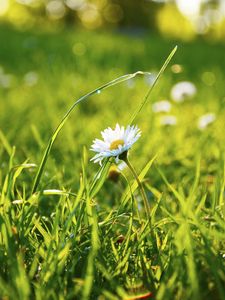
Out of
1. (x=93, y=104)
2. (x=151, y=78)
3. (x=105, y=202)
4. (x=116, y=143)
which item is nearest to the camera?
(x=116, y=143)

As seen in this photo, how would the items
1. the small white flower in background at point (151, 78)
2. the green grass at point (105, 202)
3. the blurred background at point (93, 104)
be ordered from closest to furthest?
the green grass at point (105, 202)
the blurred background at point (93, 104)
the small white flower in background at point (151, 78)

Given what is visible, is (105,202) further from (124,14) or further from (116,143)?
(124,14)

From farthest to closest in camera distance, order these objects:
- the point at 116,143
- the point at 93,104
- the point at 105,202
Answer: the point at 93,104 < the point at 105,202 < the point at 116,143

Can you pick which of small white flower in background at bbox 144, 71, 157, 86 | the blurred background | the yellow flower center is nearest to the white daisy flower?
the yellow flower center

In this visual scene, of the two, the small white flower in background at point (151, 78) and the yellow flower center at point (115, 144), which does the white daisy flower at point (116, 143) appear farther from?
the small white flower in background at point (151, 78)

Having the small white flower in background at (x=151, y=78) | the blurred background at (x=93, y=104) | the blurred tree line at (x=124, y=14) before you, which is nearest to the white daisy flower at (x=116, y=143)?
the blurred background at (x=93, y=104)

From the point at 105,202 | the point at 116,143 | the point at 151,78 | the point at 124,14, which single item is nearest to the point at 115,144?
the point at 116,143

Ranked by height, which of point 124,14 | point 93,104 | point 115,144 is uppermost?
point 124,14

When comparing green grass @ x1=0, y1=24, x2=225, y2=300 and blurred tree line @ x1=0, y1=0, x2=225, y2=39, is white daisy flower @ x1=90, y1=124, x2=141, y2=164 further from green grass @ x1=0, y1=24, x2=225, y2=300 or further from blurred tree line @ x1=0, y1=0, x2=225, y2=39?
blurred tree line @ x1=0, y1=0, x2=225, y2=39

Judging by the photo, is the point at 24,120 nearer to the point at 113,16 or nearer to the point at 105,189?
the point at 105,189
